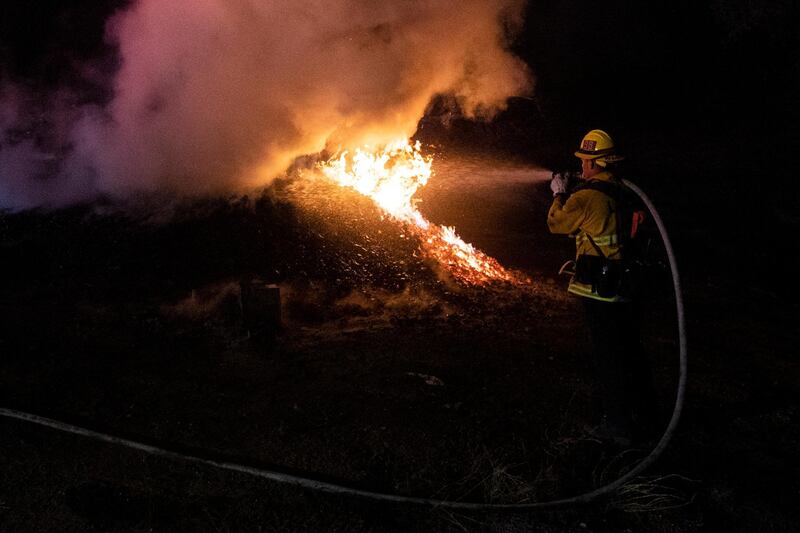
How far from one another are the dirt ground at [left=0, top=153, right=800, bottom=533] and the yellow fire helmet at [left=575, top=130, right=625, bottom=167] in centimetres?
102

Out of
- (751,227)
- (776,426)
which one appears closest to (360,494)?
(776,426)

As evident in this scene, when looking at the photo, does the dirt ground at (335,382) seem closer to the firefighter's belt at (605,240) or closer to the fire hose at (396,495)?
the fire hose at (396,495)

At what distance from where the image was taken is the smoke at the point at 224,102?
799 cm

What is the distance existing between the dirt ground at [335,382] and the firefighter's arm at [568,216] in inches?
31.1

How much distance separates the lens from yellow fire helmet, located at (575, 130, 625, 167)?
3.88 meters

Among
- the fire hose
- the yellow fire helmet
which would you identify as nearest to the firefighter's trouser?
the fire hose

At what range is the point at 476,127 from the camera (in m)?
17.7

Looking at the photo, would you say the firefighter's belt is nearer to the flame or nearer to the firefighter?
the firefighter

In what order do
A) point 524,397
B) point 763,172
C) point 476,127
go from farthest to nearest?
1. point 476,127
2. point 763,172
3. point 524,397

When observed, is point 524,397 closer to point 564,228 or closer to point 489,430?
point 489,430

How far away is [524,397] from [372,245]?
11.9ft

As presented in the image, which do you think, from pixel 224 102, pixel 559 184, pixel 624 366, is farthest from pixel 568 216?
Result: pixel 224 102

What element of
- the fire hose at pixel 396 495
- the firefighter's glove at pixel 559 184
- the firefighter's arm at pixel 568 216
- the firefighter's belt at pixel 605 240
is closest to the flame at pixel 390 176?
the firefighter's glove at pixel 559 184

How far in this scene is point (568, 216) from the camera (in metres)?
3.88
